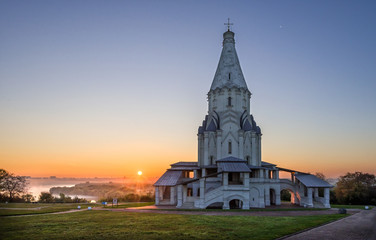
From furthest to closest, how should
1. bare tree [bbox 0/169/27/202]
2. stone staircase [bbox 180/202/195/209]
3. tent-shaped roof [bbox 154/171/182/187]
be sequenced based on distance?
bare tree [bbox 0/169/27/202]
tent-shaped roof [bbox 154/171/182/187]
stone staircase [bbox 180/202/195/209]

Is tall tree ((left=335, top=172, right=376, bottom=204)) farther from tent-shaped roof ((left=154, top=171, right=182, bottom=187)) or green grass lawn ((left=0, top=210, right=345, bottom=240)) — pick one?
tent-shaped roof ((left=154, top=171, right=182, bottom=187))

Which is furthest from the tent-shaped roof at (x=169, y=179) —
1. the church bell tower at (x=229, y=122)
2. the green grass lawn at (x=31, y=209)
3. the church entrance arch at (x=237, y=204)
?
the green grass lawn at (x=31, y=209)

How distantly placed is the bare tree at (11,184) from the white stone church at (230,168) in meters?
25.2

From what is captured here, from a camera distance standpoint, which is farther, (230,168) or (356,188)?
(356,188)

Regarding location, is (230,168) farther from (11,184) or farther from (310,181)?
(11,184)

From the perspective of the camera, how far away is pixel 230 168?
109 ft

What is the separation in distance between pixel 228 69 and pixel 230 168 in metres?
16.8

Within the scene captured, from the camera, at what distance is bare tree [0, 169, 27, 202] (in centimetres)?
4403

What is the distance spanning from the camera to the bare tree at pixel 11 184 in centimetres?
4403

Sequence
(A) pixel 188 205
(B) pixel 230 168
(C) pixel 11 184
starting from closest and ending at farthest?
(A) pixel 188 205
(B) pixel 230 168
(C) pixel 11 184

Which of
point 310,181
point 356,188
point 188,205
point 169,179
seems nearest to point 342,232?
point 188,205

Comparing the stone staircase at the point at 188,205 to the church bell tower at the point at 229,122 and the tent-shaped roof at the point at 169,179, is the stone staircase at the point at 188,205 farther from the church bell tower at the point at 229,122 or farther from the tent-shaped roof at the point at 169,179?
the church bell tower at the point at 229,122

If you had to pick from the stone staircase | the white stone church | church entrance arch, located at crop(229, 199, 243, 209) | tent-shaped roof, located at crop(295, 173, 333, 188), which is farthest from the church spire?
the stone staircase

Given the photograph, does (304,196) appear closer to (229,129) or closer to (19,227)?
(229,129)
